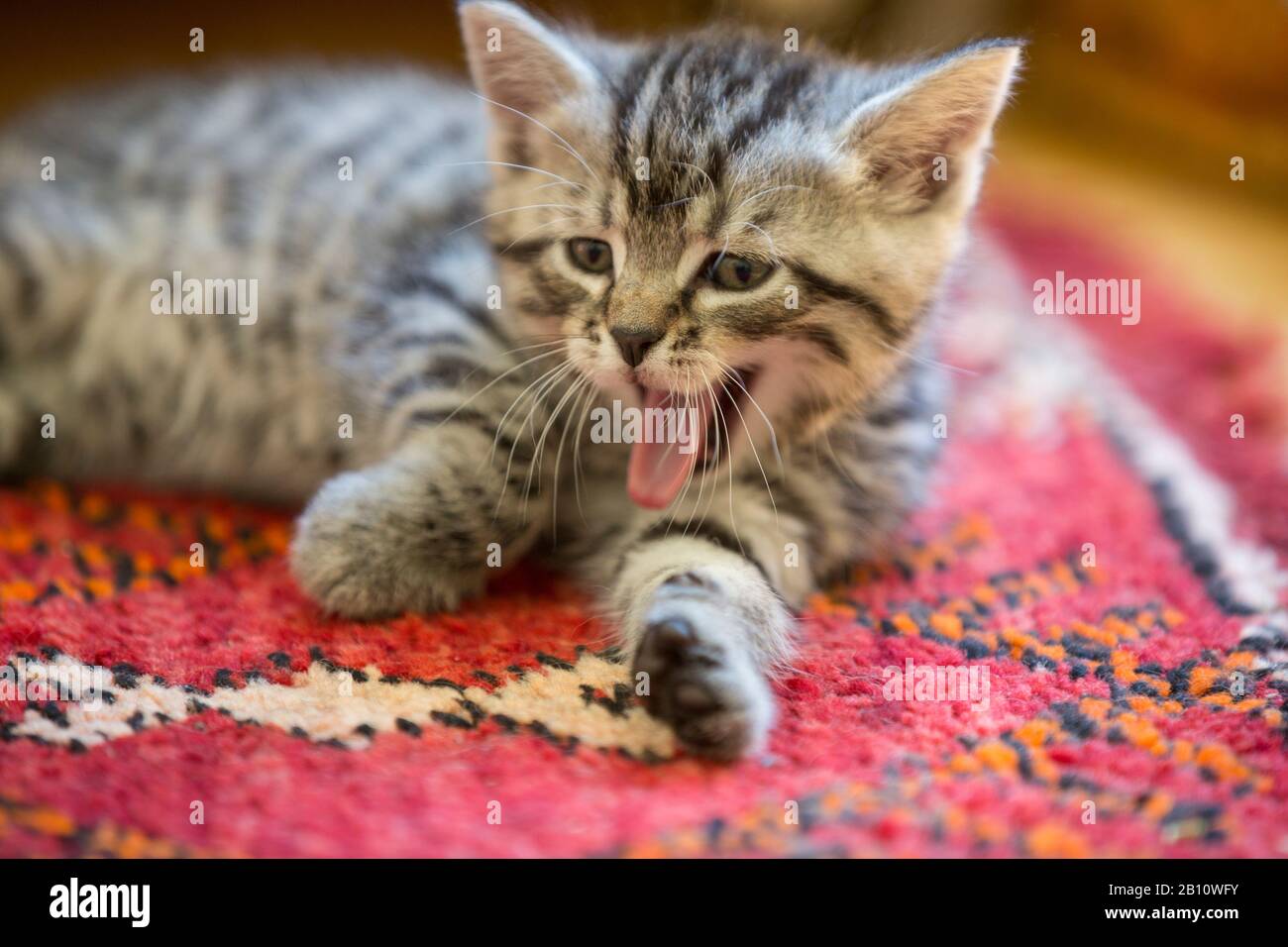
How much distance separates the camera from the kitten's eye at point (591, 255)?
1419mm

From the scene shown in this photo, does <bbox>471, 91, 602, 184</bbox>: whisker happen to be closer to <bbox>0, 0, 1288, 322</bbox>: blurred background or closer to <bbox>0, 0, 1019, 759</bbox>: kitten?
<bbox>0, 0, 1019, 759</bbox>: kitten

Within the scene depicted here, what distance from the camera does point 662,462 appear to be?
149cm

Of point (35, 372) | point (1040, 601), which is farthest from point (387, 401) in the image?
point (1040, 601)

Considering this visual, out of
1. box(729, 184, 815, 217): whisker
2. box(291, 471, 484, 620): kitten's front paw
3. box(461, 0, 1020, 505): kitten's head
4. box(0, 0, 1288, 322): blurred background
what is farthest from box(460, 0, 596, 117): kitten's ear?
box(0, 0, 1288, 322): blurred background

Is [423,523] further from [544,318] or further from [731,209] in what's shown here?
[731,209]

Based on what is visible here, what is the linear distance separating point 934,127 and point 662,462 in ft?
1.80

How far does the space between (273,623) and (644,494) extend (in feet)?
1.74

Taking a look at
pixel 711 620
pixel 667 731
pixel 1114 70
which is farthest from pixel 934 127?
pixel 1114 70

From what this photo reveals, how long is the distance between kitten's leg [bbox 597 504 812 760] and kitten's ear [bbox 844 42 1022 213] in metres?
0.49

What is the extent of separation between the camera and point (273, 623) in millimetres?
1483

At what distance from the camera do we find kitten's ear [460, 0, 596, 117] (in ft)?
4.69

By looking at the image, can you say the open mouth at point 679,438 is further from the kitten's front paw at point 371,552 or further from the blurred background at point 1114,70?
the blurred background at point 1114,70
